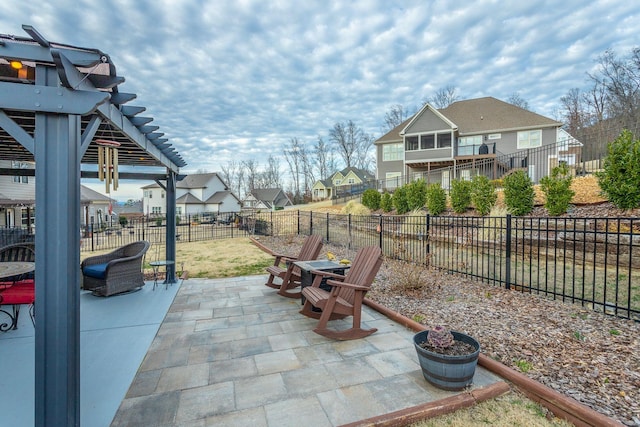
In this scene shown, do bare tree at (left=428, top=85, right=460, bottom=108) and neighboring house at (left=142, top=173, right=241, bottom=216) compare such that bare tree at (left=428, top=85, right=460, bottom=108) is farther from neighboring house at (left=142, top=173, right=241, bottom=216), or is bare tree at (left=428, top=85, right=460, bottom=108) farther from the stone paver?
the stone paver

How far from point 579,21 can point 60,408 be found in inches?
663

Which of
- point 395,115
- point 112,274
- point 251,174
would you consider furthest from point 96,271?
point 251,174

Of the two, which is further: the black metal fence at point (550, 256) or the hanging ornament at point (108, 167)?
the black metal fence at point (550, 256)

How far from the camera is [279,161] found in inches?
2238

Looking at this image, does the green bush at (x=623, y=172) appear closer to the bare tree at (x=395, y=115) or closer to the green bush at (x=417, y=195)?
the green bush at (x=417, y=195)

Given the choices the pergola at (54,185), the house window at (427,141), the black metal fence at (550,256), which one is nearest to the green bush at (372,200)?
the black metal fence at (550,256)

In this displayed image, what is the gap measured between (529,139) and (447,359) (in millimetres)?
23626

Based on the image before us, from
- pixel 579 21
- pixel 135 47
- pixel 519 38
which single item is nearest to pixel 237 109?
pixel 135 47

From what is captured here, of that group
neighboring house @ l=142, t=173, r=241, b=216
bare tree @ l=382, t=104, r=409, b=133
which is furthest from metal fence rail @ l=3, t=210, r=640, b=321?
neighboring house @ l=142, t=173, r=241, b=216

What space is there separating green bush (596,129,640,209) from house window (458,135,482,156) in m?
14.5

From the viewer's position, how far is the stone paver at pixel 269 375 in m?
2.33

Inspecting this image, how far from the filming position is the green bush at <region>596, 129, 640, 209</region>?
693cm

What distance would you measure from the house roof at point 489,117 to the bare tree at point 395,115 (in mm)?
12683

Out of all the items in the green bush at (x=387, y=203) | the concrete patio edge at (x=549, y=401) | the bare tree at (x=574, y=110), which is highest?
the bare tree at (x=574, y=110)
